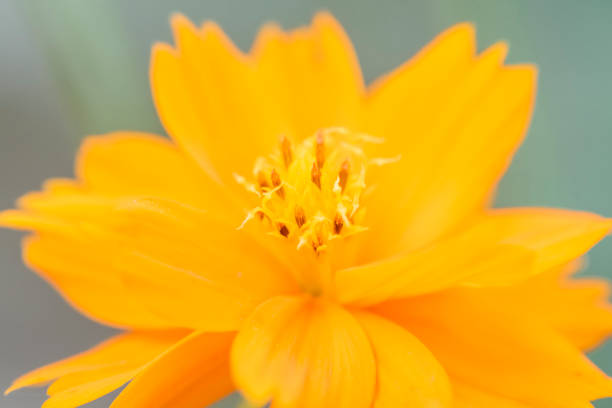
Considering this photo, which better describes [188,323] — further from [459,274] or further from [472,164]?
[472,164]

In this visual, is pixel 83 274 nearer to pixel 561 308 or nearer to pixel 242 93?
pixel 242 93

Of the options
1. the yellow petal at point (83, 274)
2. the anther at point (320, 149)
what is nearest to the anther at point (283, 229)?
the anther at point (320, 149)

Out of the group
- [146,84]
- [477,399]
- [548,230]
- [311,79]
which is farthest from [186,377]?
[146,84]

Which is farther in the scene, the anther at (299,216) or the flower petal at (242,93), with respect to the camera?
the flower petal at (242,93)

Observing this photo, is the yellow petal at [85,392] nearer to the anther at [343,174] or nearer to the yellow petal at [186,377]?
the yellow petal at [186,377]

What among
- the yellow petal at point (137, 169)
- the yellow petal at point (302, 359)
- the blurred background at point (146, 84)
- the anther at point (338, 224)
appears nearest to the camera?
the yellow petal at point (302, 359)

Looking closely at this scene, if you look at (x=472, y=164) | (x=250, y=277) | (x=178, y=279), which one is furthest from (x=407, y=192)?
(x=178, y=279)

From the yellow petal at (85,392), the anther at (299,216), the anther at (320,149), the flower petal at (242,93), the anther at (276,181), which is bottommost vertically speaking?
the yellow petal at (85,392)
